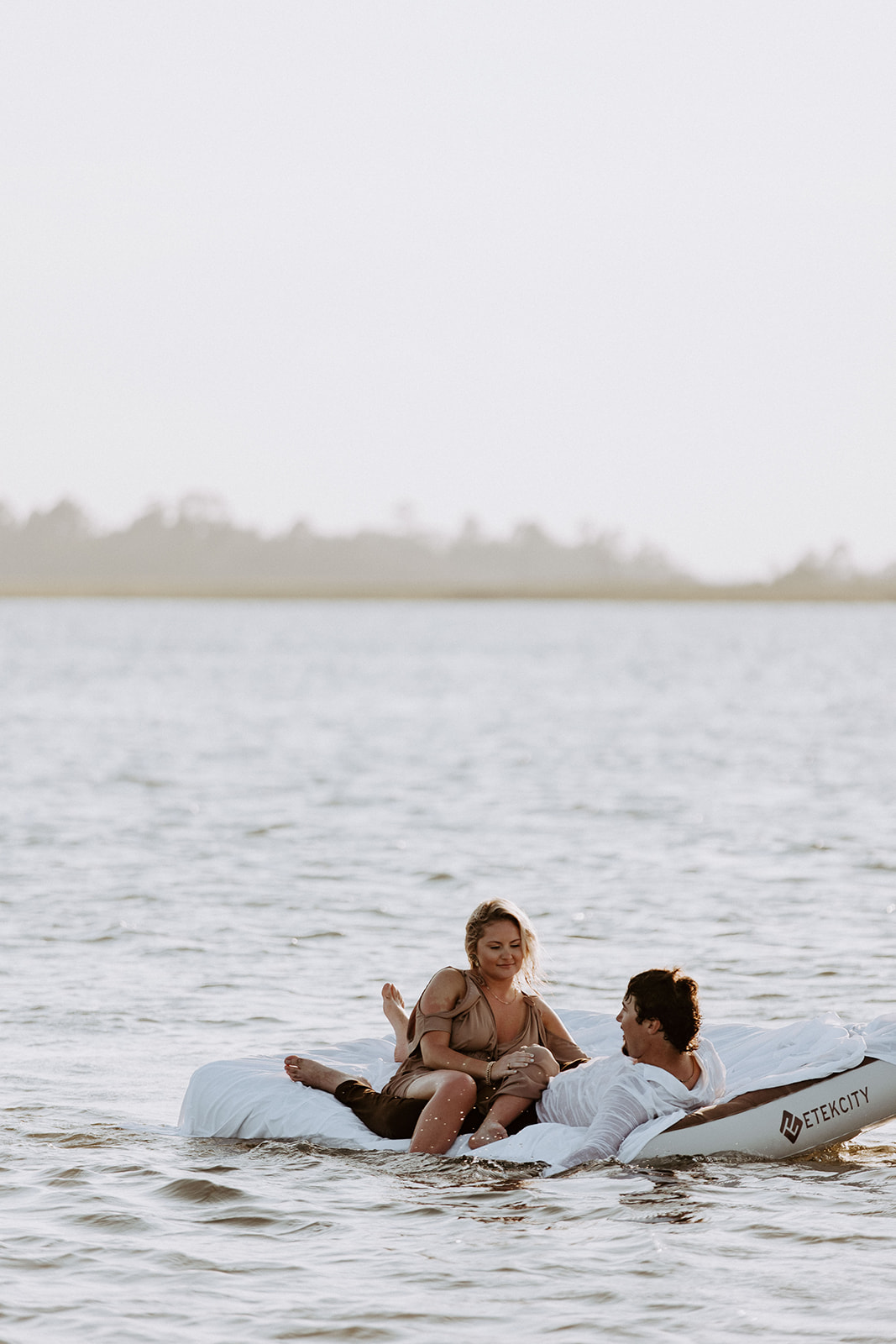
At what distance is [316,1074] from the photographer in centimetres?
833

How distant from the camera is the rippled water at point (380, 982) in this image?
6422 mm

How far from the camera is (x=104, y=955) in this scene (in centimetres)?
1334

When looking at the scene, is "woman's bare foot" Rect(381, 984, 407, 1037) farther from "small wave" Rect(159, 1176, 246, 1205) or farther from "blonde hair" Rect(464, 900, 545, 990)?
"small wave" Rect(159, 1176, 246, 1205)

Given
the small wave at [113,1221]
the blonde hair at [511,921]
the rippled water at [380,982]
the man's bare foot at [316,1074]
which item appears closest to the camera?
the rippled water at [380,982]

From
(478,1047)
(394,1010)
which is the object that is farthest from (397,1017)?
(478,1047)

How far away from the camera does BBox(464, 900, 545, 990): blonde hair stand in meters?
7.54

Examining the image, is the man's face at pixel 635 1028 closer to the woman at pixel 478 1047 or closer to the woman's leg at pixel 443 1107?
the woman at pixel 478 1047

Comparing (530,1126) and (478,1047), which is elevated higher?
(478,1047)

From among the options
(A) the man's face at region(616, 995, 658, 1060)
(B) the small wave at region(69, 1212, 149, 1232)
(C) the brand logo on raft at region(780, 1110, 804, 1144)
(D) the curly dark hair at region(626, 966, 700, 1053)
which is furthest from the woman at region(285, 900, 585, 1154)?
(B) the small wave at region(69, 1212, 149, 1232)

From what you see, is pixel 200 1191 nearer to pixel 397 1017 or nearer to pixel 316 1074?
pixel 316 1074

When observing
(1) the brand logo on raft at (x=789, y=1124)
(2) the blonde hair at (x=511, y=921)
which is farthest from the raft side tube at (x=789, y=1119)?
(2) the blonde hair at (x=511, y=921)

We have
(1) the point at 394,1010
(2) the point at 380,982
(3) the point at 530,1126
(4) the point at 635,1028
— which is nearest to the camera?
(4) the point at 635,1028

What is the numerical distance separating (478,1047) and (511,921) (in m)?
0.66

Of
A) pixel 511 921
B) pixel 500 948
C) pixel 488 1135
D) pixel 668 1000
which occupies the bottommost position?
pixel 488 1135
